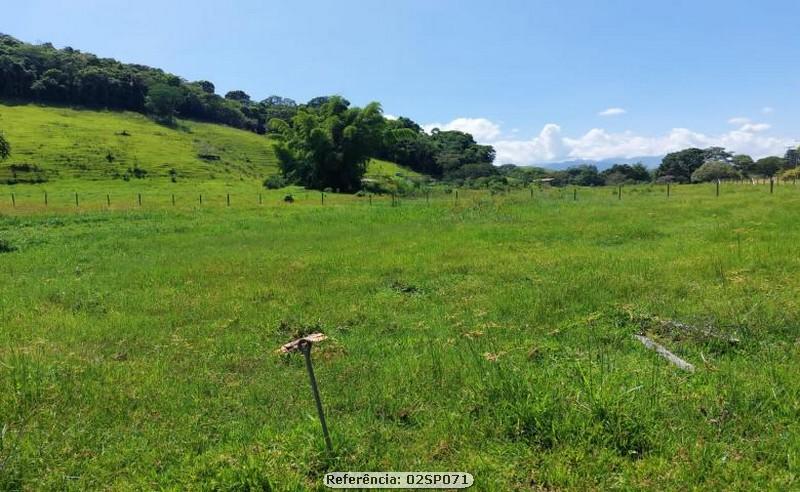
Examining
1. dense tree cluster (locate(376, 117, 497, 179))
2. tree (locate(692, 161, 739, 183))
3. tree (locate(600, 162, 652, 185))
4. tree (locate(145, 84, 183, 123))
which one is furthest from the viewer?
tree (locate(145, 84, 183, 123))

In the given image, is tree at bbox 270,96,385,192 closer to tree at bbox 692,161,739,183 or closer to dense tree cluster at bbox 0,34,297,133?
tree at bbox 692,161,739,183

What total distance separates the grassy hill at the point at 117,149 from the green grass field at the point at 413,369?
170 feet

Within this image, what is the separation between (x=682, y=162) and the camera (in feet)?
339

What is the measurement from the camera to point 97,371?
593 cm

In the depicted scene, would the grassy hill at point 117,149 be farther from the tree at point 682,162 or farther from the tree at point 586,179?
the tree at point 682,162

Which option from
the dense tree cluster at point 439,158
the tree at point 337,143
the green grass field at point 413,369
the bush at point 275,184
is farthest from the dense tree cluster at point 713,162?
the green grass field at point 413,369

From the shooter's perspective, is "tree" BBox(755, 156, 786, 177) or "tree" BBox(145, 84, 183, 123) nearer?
"tree" BBox(755, 156, 786, 177)

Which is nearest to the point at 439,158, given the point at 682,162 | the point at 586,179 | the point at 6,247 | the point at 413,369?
the point at 586,179

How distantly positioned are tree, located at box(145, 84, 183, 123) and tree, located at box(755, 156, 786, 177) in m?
110

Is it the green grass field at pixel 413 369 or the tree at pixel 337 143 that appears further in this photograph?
the tree at pixel 337 143

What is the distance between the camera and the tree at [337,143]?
178 feet

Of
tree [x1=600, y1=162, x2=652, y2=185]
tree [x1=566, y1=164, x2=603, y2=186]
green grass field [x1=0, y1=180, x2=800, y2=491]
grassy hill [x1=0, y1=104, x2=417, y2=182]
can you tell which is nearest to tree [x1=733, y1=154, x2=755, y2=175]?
tree [x1=600, y1=162, x2=652, y2=185]

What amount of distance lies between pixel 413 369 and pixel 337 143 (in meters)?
50.8

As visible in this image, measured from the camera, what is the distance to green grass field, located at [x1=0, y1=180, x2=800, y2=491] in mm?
3875
